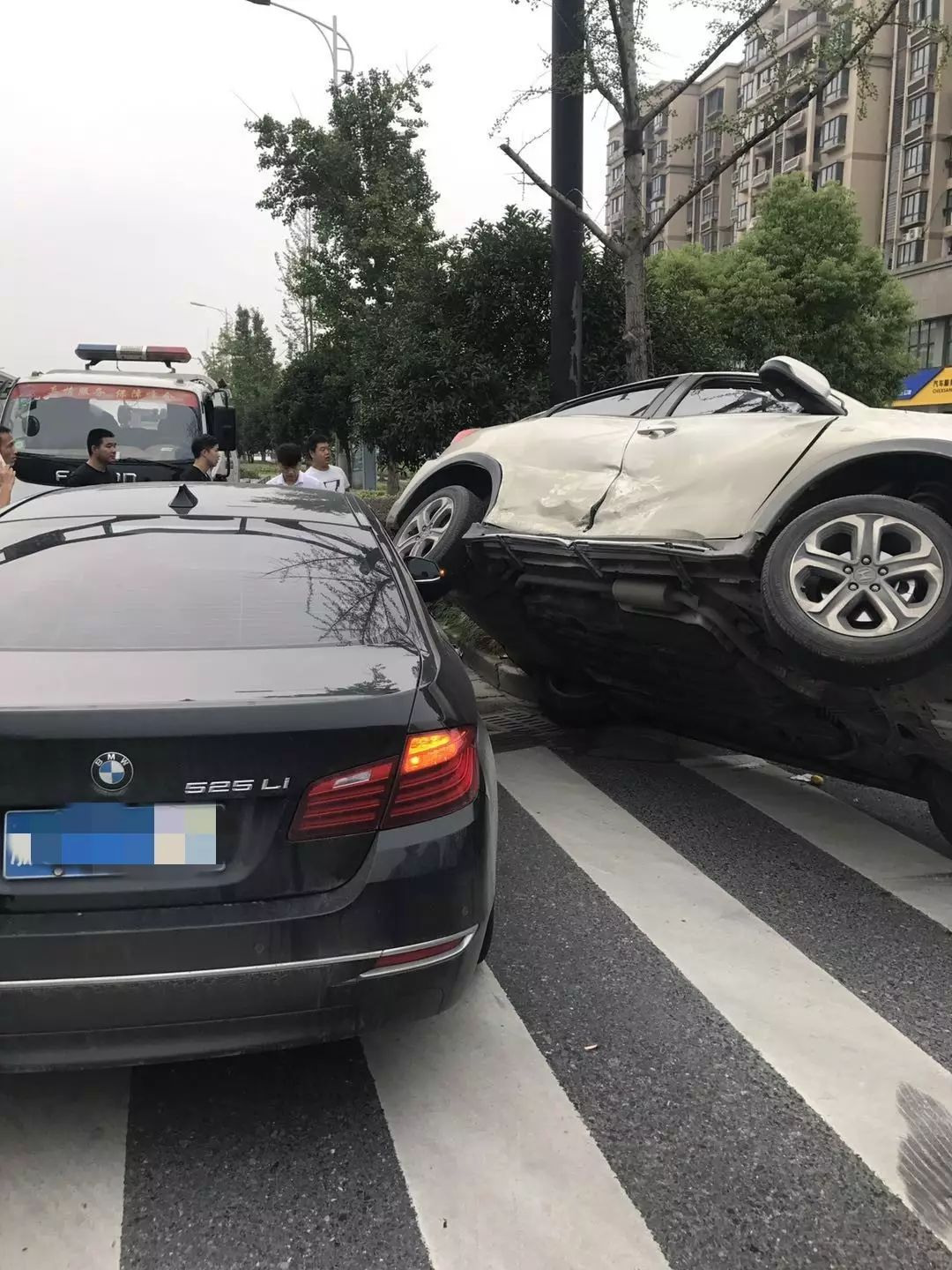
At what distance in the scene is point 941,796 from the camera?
417cm

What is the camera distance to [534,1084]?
2725 mm

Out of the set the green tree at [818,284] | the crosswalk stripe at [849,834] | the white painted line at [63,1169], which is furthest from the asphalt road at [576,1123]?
the green tree at [818,284]

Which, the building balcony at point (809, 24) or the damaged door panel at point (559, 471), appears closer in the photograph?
the damaged door panel at point (559, 471)

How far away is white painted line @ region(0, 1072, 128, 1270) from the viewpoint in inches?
83.4

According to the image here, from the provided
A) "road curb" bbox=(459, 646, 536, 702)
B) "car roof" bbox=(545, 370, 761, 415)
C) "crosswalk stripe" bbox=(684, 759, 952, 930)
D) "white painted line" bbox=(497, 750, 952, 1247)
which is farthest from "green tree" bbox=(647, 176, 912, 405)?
"white painted line" bbox=(497, 750, 952, 1247)

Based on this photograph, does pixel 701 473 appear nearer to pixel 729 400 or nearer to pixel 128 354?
pixel 729 400

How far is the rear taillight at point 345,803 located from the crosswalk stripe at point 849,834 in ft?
8.39

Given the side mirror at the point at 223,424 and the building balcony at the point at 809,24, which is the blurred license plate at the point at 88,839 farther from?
the side mirror at the point at 223,424

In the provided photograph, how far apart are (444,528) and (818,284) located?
87.4ft

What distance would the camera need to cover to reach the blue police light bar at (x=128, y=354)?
13.3 meters

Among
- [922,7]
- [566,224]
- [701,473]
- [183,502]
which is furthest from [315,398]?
[922,7]

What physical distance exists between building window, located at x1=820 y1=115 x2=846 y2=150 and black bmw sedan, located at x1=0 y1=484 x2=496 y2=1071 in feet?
202

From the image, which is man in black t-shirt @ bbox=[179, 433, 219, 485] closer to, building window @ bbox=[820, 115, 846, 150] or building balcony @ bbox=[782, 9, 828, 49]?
building balcony @ bbox=[782, 9, 828, 49]

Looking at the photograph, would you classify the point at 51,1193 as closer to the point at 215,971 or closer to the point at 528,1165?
the point at 215,971
